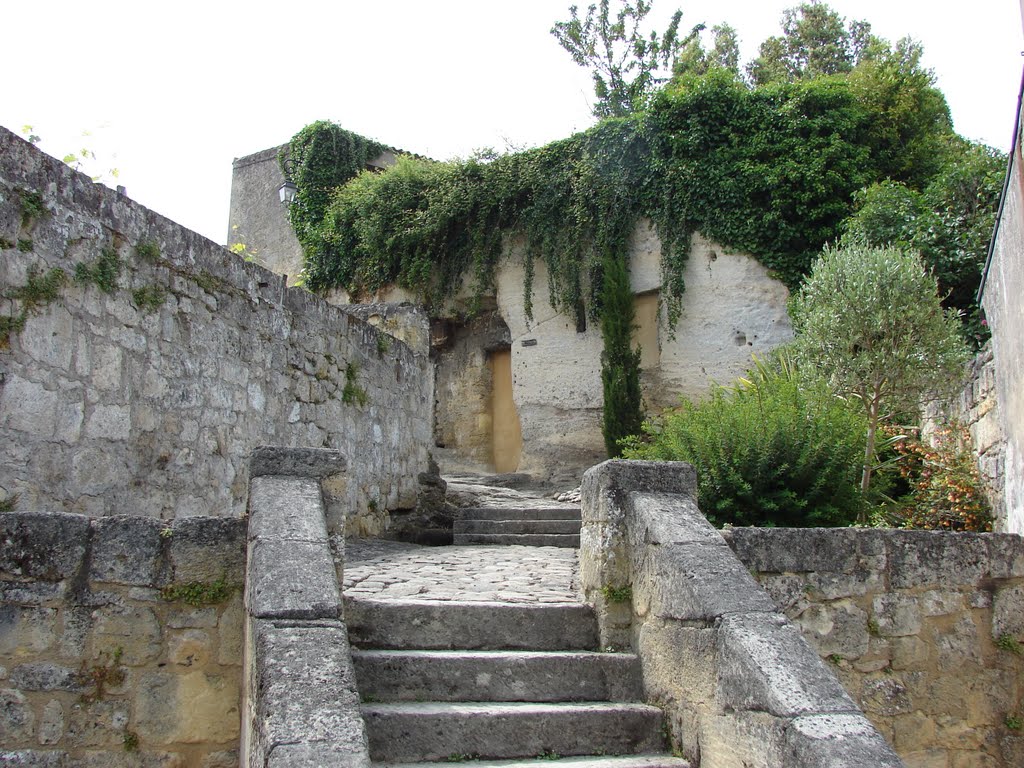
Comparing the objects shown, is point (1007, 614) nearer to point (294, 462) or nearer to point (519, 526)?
point (294, 462)

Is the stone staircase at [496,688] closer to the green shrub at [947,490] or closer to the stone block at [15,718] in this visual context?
the stone block at [15,718]

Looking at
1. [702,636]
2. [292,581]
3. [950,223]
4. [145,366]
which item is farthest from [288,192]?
[702,636]

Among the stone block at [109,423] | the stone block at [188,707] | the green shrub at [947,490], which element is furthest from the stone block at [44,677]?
the green shrub at [947,490]

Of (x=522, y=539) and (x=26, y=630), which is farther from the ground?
(x=522, y=539)

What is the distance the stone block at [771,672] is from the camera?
117 inches

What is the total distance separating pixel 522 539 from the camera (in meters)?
8.30

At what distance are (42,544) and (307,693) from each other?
1.47 metres

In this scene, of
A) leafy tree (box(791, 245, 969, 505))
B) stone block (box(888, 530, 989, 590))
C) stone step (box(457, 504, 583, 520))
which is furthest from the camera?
stone step (box(457, 504, 583, 520))

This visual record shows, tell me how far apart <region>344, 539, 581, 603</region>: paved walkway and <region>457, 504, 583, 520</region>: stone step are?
135 centimetres

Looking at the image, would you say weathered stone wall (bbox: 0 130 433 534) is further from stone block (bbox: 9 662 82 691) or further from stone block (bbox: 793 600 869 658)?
stone block (bbox: 793 600 869 658)

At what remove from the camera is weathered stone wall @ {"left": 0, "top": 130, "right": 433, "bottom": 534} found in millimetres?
4668

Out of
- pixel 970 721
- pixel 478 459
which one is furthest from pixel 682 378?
pixel 970 721

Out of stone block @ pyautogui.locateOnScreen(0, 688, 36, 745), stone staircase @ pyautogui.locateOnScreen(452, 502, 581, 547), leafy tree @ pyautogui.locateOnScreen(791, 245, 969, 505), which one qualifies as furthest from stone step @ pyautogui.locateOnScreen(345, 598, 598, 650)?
stone staircase @ pyautogui.locateOnScreen(452, 502, 581, 547)

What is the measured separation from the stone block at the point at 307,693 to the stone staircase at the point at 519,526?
200 inches
